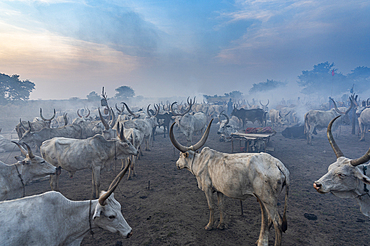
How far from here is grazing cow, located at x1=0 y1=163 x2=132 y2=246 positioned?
2332mm

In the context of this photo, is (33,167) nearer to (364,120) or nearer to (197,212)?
(197,212)

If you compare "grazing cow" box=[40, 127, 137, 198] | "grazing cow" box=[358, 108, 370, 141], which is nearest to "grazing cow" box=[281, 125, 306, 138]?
"grazing cow" box=[358, 108, 370, 141]

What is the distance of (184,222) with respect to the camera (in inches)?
193

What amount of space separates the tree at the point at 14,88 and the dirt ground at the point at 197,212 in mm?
36796

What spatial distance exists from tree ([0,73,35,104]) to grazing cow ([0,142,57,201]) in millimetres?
39340

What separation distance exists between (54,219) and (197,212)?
12.5 feet

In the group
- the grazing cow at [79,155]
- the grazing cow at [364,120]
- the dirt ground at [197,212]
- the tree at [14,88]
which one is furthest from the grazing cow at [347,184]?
the tree at [14,88]

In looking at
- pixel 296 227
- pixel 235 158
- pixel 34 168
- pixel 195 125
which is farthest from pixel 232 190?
pixel 195 125

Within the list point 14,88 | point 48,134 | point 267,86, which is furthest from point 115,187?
point 267,86

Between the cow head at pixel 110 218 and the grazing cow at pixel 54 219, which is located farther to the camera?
the cow head at pixel 110 218

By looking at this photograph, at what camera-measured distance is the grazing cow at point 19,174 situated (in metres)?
4.18

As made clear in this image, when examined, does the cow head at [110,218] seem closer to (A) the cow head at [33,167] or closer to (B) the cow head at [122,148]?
(A) the cow head at [33,167]

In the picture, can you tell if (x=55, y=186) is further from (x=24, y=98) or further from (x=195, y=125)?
(x=24, y=98)

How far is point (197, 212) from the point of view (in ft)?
17.7
